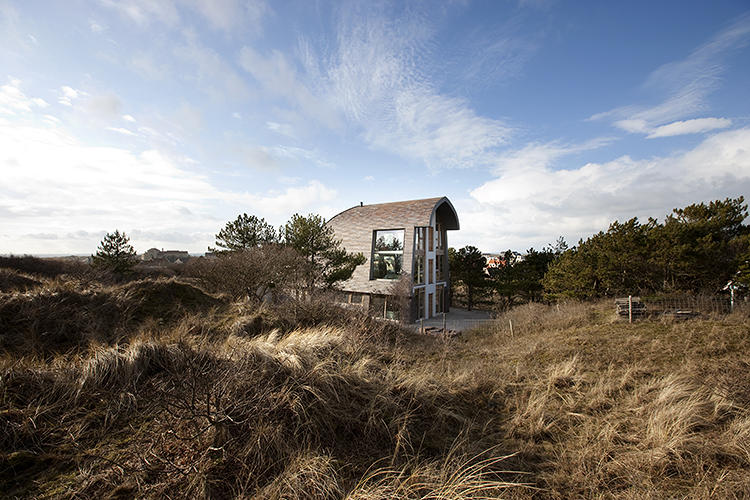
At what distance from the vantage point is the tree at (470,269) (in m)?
22.2

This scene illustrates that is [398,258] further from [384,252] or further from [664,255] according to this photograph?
[664,255]

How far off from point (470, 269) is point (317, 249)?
12518 millimetres

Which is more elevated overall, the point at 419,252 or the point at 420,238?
the point at 420,238

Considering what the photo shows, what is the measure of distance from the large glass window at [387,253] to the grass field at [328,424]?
13544mm

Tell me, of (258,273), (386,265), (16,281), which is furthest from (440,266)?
(16,281)

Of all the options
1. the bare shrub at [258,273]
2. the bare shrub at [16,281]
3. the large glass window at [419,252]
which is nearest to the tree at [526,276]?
the large glass window at [419,252]

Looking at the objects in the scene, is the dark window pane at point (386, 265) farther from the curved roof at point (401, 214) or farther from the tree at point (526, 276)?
the tree at point (526, 276)

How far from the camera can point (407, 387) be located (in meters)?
3.63

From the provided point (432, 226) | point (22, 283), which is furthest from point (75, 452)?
point (432, 226)

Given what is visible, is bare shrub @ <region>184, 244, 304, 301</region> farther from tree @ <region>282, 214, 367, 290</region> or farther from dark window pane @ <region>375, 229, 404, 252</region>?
dark window pane @ <region>375, 229, 404, 252</region>

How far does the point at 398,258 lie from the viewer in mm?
18688

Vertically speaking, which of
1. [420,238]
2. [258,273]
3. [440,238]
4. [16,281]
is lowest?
[16,281]

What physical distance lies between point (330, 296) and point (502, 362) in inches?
245

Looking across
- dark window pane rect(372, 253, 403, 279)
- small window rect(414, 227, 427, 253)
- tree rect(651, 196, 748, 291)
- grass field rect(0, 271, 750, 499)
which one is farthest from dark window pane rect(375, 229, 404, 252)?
grass field rect(0, 271, 750, 499)
